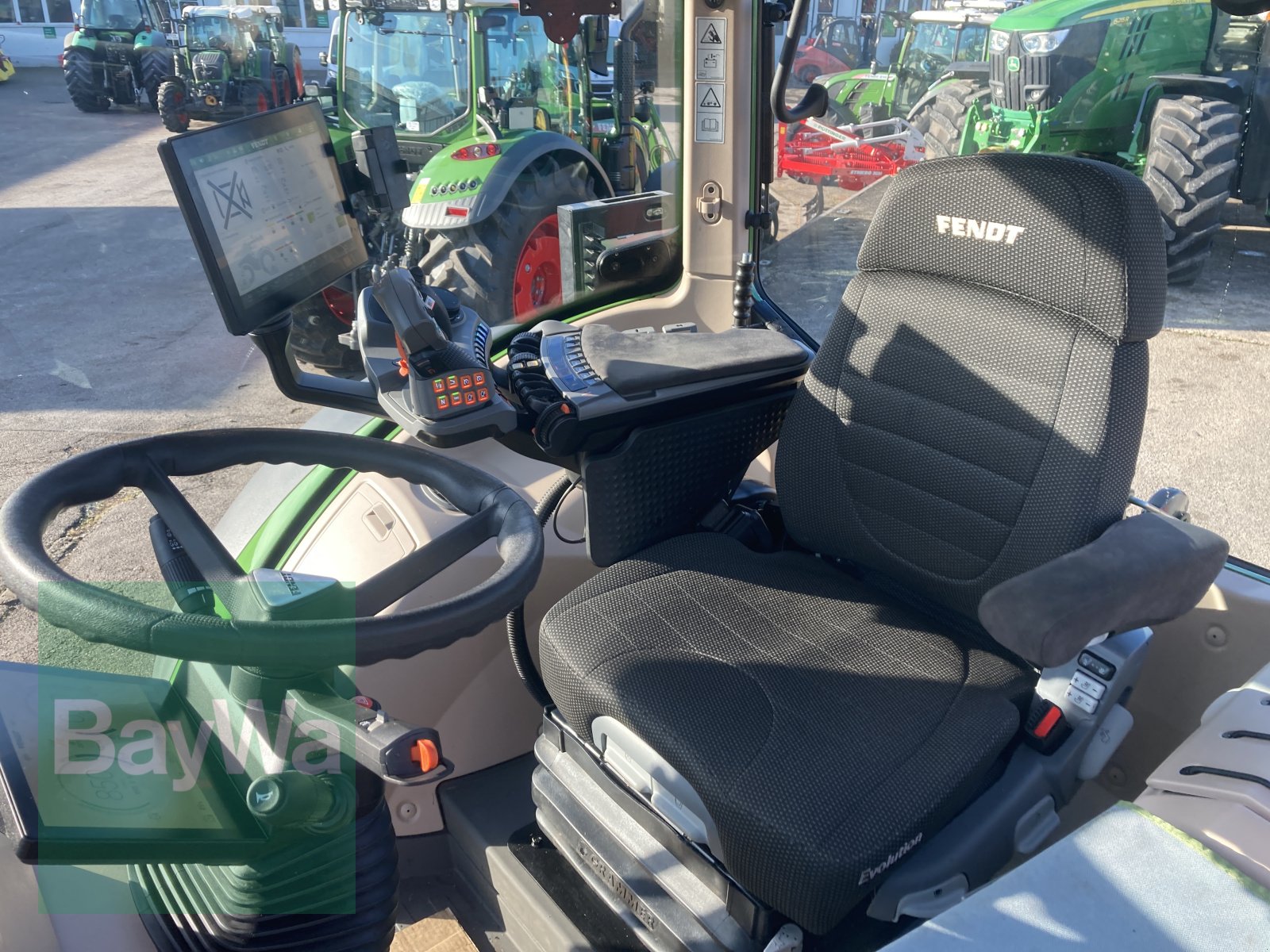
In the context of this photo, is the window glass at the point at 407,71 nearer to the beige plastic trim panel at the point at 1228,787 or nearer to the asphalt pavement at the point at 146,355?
the asphalt pavement at the point at 146,355

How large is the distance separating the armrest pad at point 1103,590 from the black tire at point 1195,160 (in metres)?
0.71

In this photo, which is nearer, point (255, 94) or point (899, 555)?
point (899, 555)

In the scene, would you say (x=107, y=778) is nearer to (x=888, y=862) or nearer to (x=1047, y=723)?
(x=888, y=862)

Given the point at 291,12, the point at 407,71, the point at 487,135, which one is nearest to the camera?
the point at 487,135

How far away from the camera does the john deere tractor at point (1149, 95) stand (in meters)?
2.23

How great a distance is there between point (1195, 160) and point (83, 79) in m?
13.1

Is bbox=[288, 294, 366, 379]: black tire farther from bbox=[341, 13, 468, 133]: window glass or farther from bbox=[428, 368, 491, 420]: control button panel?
bbox=[428, 368, 491, 420]: control button panel

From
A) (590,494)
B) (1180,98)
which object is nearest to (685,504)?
(590,494)

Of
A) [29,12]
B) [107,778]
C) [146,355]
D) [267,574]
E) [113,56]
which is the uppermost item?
[29,12]

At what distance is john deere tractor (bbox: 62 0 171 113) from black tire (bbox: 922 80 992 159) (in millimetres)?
13118

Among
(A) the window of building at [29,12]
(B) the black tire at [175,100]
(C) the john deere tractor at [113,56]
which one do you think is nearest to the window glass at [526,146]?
(B) the black tire at [175,100]

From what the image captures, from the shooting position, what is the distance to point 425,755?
95cm

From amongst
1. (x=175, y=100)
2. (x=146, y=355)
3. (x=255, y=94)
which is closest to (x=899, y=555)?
(x=146, y=355)

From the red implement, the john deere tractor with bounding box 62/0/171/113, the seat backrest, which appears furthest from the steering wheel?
the john deere tractor with bounding box 62/0/171/113
